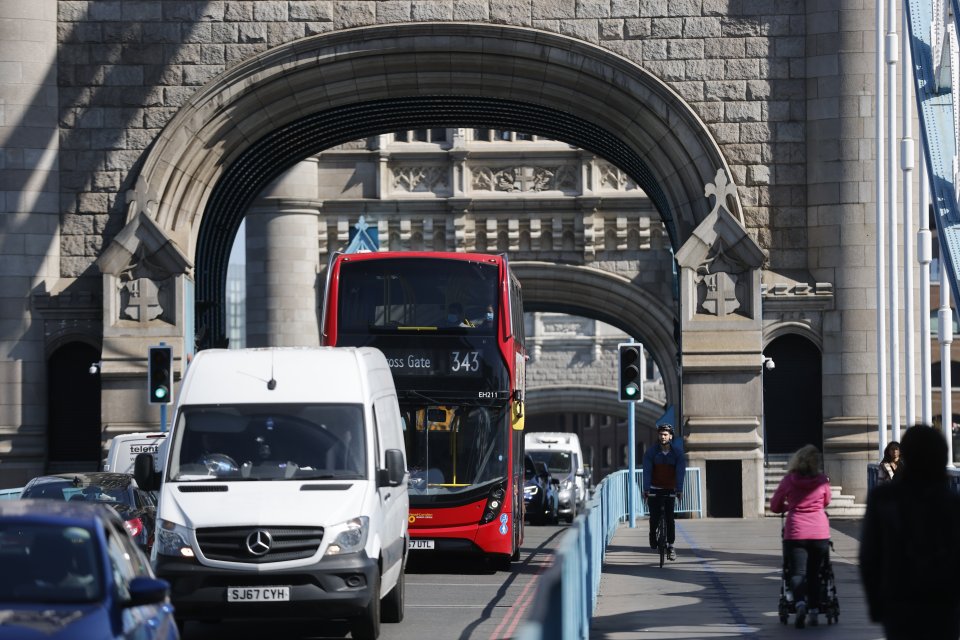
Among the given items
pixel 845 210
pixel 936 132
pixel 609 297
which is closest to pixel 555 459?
pixel 609 297

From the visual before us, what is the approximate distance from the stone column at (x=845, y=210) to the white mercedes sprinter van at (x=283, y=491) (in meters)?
12.7

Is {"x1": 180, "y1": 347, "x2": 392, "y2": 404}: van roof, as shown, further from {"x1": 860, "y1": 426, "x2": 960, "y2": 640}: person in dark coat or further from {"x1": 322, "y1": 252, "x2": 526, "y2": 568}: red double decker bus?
{"x1": 860, "y1": 426, "x2": 960, "y2": 640}: person in dark coat

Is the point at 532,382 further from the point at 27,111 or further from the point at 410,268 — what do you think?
the point at 410,268

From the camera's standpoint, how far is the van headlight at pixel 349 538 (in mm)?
11562

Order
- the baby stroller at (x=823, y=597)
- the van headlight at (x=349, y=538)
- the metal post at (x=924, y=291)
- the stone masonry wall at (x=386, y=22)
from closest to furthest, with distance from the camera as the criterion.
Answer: the van headlight at (x=349, y=538) < the baby stroller at (x=823, y=597) < the metal post at (x=924, y=291) < the stone masonry wall at (x=386, y=22)

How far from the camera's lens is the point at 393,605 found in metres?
13.2

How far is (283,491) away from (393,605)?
1704 millimetres

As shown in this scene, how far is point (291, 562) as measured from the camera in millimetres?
11469

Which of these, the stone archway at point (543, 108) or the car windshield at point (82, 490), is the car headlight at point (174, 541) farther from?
the stone archway at point (543, 108)

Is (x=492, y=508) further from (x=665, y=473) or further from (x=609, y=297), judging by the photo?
(x=609, y=297)

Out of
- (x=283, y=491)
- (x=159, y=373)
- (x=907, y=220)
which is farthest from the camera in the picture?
(x=159, y=373)

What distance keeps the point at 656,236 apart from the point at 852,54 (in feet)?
50.1

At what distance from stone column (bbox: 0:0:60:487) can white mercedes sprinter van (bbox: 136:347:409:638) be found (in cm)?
1307

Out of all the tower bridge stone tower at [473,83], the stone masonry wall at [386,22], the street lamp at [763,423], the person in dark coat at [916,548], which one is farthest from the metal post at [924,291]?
the person in dark coat at [916,548]
